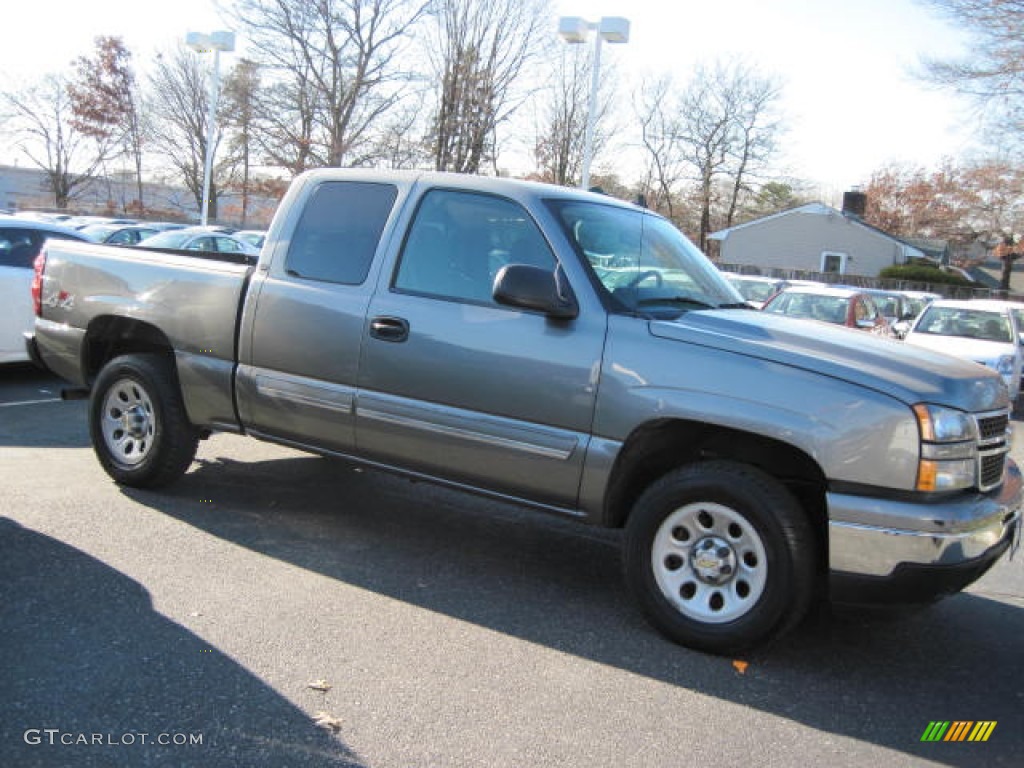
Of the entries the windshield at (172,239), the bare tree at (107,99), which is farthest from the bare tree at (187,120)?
the windshield at (172,239)

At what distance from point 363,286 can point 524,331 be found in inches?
40.3

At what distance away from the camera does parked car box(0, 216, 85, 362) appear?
9.16 meters

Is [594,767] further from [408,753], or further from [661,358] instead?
[661,358]

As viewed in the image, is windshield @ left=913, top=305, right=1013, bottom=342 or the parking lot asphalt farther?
windshield @ left=913, top=305, right=1013, bottom=342

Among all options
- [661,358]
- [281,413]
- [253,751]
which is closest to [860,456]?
[661,358]

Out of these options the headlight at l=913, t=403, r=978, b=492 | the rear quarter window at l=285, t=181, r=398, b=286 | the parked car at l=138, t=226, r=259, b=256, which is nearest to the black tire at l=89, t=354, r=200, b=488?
the rear quarter window at l=285, t=181, r=398, b=286

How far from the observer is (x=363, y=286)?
4.83 m

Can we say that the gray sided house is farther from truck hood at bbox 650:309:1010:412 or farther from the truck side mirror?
the truck side mirror

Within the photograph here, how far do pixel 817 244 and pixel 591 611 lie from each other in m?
46.8

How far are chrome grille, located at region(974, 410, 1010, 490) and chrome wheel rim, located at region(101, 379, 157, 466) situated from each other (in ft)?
14.7

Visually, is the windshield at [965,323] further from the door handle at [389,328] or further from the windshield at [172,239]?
the windshield at [172,239]

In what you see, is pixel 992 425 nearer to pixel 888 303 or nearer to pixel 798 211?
pixel 888 303

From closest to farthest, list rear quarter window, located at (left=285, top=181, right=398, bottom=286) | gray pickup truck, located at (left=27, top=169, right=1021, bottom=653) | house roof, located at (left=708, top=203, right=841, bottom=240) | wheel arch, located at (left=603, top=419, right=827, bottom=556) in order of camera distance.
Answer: gray pickup truck, located at (left=27, top=169, right=1021, bottom=653), wheel arch, located at (left=603, top=419, right=827, bottom=556), rear quarter window, located at (left=285, top=181, right=398, bottom=286), house roof, located at (left=708, top=203, right=841, bottom=240)

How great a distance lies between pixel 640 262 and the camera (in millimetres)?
4629
